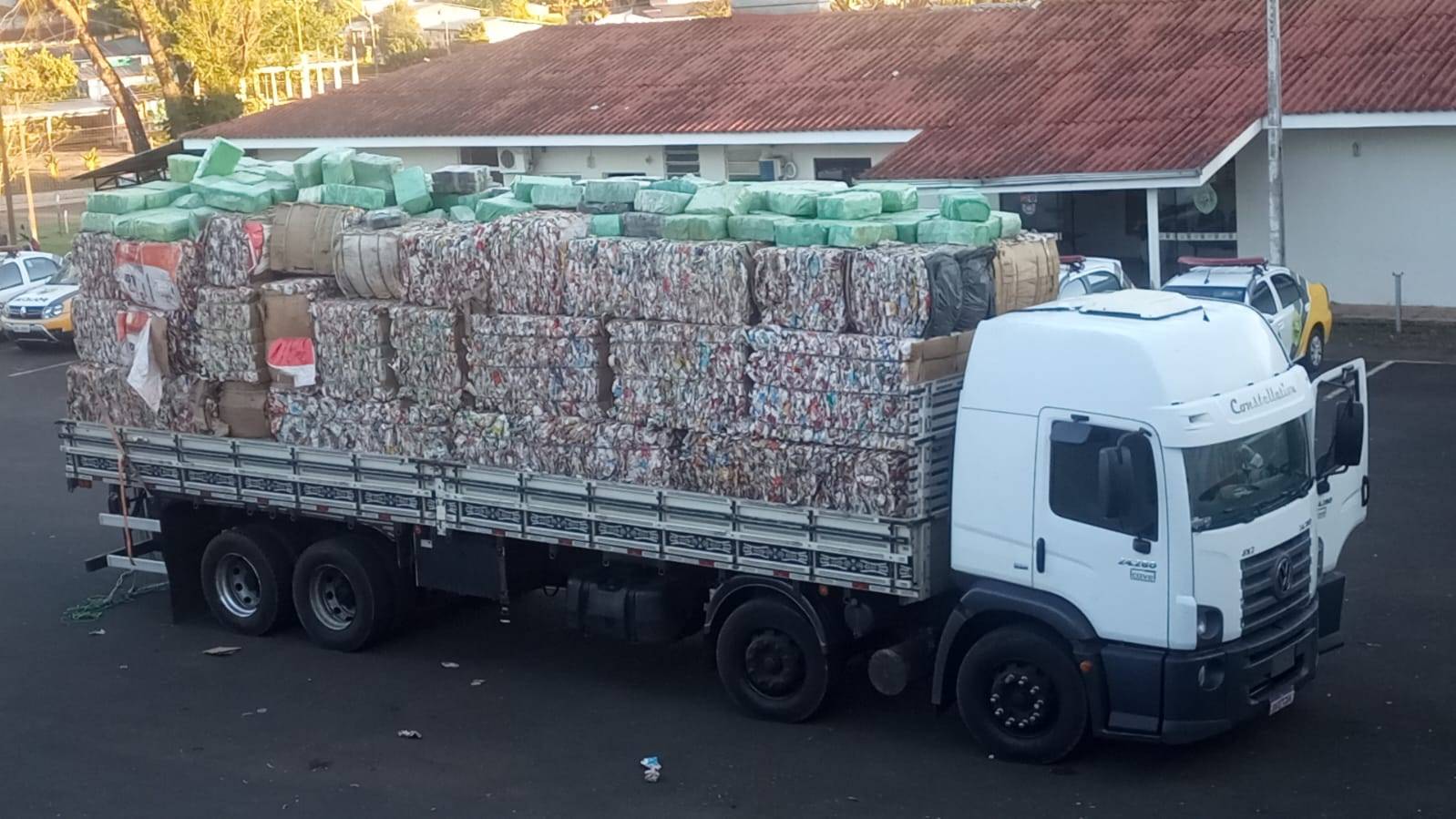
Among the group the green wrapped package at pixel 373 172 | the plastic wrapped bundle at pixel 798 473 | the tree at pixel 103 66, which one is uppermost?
the tree at pixel 103 66

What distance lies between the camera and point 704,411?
1053 centimetres

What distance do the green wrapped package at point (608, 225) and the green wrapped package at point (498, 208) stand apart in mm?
919

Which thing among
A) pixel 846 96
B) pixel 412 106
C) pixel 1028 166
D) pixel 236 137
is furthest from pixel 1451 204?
pixel 236 137

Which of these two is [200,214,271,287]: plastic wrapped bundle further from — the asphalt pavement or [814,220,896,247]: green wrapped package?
[814,220,896,247]: green wrapped package

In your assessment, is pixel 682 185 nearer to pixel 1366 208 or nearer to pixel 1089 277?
pixel 1089 277

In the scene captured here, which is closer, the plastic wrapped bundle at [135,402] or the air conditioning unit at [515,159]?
the plastic wrapped bundle at [135,402]

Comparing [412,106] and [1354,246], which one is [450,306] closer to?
[1354,246]

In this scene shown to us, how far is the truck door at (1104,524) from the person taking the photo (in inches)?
349

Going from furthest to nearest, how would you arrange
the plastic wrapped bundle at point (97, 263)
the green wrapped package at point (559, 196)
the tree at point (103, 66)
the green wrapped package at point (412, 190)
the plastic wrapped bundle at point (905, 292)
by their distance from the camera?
the tree at point (103, 66)
the plastic wrapped bundle at point (97, 263)
the green wrapped package at point (412, 190)
the green wrapped package at point (559, 196)
the plastic wrapped bundle at point (905, 292)

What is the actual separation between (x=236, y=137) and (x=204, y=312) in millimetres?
24770

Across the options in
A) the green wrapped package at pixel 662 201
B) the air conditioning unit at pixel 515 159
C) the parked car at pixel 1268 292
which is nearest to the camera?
the green wrapped package at pixel 662 201

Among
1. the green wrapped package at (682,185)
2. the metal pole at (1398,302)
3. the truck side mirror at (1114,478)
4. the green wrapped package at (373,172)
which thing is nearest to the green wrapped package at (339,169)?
the green wrapped package at (373,172)

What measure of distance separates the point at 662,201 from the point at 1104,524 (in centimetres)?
385

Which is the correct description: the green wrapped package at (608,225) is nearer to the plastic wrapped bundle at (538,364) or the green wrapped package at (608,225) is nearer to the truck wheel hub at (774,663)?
the plastic wrapped bundle at (538,364)
